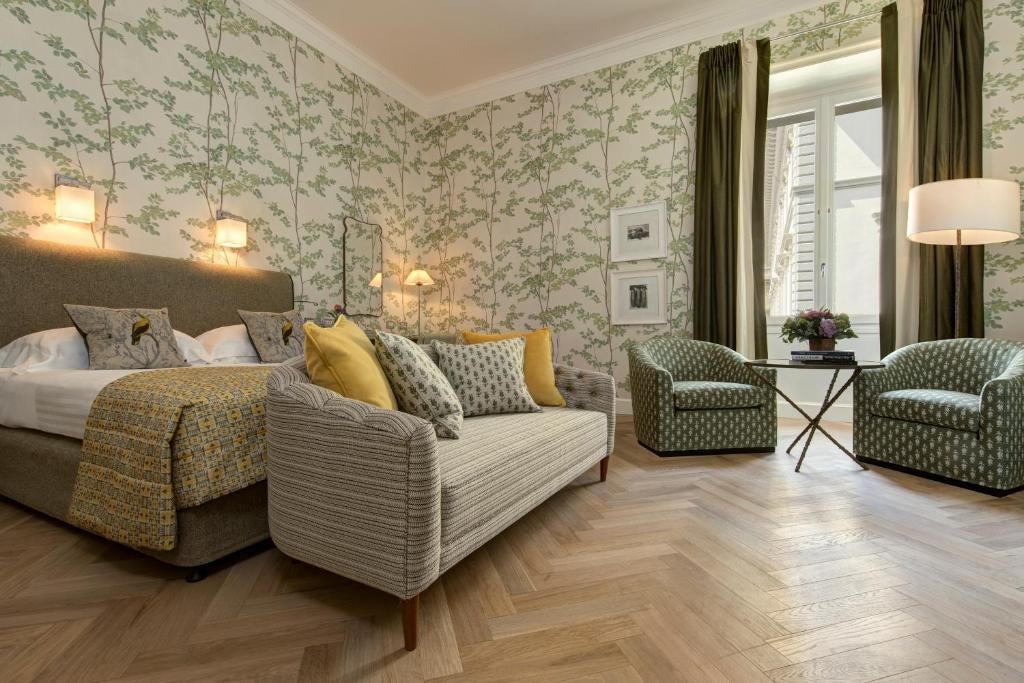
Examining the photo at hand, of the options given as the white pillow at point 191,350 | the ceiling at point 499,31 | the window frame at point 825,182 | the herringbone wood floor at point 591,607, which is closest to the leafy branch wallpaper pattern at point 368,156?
the ceiling at point 499,31

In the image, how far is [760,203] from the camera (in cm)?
378

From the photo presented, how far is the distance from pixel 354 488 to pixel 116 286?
2.48m

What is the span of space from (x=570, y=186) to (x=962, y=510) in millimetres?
3643

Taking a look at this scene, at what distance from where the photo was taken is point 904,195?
129 inches

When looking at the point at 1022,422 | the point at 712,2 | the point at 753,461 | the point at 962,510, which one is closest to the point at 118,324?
the point at 753,461

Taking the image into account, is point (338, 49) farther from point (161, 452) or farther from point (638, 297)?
point (161, 452)

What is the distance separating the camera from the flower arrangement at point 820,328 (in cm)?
266

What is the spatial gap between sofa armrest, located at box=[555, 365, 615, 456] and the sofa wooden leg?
1.40m

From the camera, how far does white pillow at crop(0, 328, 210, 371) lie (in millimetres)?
2160

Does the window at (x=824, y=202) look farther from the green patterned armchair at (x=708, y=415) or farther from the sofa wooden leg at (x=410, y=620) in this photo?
the sofa wooden leg at (x=410, y=620)

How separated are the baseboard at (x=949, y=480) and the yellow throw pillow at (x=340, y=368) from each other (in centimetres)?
271

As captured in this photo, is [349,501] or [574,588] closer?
[349,501]

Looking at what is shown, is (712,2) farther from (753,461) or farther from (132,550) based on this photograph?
(132,550)

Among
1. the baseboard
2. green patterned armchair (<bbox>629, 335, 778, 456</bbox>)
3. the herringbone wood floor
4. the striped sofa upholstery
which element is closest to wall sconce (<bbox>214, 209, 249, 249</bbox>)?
the herringbone wood floor
